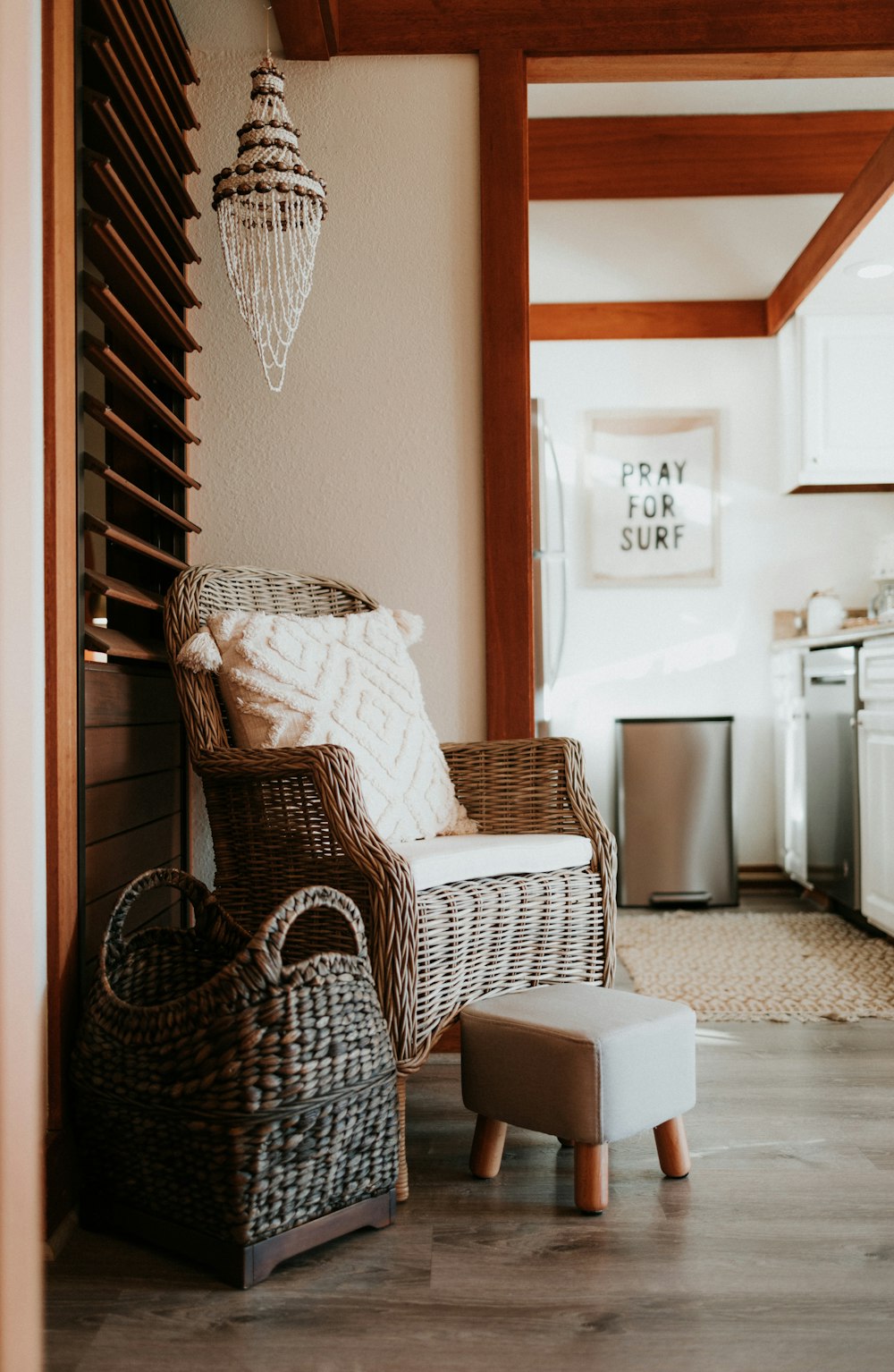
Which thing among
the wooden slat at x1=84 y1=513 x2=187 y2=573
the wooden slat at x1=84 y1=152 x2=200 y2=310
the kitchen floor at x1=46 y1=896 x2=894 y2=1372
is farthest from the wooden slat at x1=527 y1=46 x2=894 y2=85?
the kitchen floor at x1=46 y1=896 x2=894 y2=1372

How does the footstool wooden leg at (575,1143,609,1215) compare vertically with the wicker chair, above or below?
below

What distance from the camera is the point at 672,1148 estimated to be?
1.74 metres

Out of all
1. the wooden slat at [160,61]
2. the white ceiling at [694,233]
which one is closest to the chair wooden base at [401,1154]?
the wooden slat at [160,61]

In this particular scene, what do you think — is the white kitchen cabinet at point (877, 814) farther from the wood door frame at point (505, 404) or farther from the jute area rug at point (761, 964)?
the wood door frame at point (505, 404)

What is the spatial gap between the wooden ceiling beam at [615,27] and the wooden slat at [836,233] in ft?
2.05

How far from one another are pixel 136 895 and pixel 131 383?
87 centimetres

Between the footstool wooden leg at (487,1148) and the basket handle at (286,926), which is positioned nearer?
the basket handle at (286,926)

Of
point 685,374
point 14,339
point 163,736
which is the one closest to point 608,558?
point 685,374

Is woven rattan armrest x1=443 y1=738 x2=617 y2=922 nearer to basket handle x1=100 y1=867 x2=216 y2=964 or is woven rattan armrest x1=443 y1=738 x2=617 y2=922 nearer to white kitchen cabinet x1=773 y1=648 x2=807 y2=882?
basket handle x1=100 y1=867 x2=216 y2=964

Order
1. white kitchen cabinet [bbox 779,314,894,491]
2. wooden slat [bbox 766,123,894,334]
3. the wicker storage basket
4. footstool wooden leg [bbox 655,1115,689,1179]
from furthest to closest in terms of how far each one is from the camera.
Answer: white kitchen cabinet [bbox 779,314,894,491]
wooden slat [bbox 766,123,894,334]
footstool wooden leg [bbox 655,1115,689,1179]
the wicker storage basket

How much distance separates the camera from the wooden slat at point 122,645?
1771mm

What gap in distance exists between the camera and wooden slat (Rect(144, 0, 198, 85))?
2262mm

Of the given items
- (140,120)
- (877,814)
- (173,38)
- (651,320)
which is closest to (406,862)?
(140,120)

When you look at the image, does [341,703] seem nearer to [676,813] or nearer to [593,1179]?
[593,1179]
